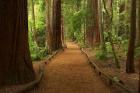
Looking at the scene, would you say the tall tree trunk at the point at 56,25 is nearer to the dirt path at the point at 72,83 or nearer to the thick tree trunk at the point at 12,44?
the dirt path at the point at 72,83

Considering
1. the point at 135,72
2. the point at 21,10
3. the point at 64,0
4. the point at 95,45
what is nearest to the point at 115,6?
the point at 64,0

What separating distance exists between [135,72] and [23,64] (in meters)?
5.25

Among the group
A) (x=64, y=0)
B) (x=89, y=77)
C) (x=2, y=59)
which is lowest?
(x=89, y=77)

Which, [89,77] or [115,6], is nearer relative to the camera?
[89,77]

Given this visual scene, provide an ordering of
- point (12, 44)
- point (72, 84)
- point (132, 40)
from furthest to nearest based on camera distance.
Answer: point (132, 40) < point (72, 84) < point (12, 44)

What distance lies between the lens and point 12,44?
12180mm

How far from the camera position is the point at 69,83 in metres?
13.3

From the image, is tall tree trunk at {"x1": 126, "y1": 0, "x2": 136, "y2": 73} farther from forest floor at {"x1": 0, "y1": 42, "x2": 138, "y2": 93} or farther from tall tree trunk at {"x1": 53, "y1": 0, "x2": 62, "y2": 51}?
tall tree trunk at {"x1": 53, "y1": 0, "x2": 62, "y2": 51}

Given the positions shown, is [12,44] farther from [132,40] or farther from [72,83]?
[132,40]

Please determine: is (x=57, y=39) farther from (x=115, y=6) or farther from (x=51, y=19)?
(x=115, y=6)

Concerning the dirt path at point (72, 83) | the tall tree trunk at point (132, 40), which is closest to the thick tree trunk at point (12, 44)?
the dirt path at point (72, 83)

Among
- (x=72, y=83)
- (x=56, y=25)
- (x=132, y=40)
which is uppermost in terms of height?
(x=56, y=25)

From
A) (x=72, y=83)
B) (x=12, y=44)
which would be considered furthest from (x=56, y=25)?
(x=12, y=44)

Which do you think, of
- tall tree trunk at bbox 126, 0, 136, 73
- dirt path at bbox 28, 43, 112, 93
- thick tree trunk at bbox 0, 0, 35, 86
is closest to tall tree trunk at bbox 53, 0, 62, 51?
dirt path at bbox 28, 43, 112, 93
